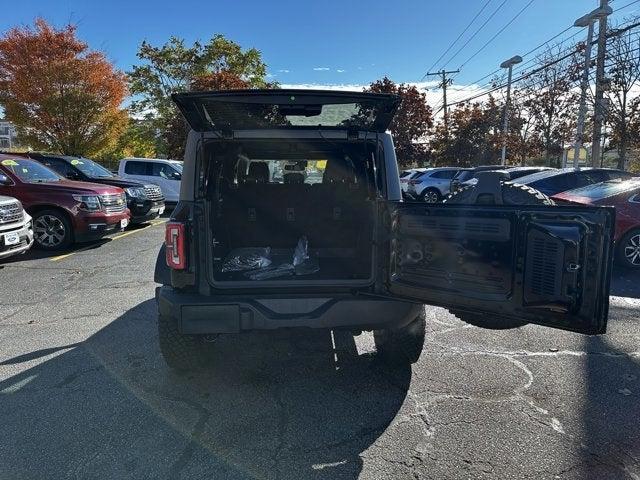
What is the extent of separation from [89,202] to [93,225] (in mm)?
433

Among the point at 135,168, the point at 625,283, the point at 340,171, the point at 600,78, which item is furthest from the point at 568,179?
the point at 135,168

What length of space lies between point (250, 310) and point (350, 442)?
3.29 feet

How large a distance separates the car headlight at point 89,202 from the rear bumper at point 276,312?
6358mm

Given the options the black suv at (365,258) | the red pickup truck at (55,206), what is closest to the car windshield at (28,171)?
the red pickup truck at (55,206)

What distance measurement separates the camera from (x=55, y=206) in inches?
324

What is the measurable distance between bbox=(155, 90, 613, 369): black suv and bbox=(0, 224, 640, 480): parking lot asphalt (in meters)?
0.37

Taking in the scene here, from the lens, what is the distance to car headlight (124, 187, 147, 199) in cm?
1109

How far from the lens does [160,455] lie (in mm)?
2561

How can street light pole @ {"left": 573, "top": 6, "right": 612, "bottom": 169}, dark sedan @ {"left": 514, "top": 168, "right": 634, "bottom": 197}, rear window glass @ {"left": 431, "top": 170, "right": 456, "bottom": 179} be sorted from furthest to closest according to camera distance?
rear window glass @ {"left": 431, "top": 170, "right": 456, "bottom": 179} → street light pole @ {"left": 573, "top": 6, "right": 612, "bottom": 169} → dark sedan @ {"left": 514, "top": 168, "right": 634, "bottom": 197}

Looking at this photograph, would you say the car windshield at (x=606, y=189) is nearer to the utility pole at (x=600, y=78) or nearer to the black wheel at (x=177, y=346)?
the black wheel at (x=177, y=346)

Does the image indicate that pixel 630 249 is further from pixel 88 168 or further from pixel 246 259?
pixel 88 168

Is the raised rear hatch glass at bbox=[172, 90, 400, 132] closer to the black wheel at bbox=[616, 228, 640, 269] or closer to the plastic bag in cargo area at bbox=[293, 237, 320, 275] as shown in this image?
the plastic bag in cargo area at bbox=[293, 237, 320, 275]

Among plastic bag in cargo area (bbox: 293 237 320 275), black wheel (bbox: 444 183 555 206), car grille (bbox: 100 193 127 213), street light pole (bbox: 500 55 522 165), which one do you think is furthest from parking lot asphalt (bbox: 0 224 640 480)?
street light pole (bbox: 500 55 522 165)

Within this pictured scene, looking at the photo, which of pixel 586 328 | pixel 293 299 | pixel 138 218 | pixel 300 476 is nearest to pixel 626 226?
pixel 586 328
